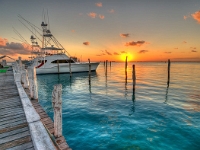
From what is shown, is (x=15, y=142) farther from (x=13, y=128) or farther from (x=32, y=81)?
(x=32, y=81)

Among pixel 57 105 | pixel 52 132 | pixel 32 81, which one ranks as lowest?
pixel 52 132

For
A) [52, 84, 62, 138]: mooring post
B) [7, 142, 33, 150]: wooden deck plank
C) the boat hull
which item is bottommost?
[7, 142, 33, 150]: wooden deck plank

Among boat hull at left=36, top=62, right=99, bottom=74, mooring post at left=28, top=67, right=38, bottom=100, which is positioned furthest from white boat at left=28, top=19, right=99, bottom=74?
mooring post at left=28, top=67, right=38, bottom=100

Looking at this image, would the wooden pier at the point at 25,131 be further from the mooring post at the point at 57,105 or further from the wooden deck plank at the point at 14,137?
the mooring post at the point at 57,105

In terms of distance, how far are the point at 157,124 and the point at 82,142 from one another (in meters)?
4.24

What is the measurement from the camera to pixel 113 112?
8.59 meters

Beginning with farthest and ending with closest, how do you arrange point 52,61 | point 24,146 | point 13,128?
1. point 52,61
2. point 13,128
3. point 24,146

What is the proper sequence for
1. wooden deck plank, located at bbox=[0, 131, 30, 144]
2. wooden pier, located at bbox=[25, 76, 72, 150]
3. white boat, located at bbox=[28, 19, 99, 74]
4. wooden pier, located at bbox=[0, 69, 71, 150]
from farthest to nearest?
white boat, located at bbox=[28, 19, 99, 74]
wooden pier, located at bbox=[25, 76, 72, 150]
wooden deck plank, located at bbox=[0, 131, 30, 144]
wooden pier, located at bbox=[0, 69, 71, 150]

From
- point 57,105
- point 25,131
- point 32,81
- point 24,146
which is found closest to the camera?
point 24,146

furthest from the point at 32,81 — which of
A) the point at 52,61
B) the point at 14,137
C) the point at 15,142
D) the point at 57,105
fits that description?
the point at 52,61

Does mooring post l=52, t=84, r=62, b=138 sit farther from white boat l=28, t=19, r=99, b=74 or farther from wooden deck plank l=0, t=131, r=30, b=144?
white boat l=28, t=19, r=99, b=74

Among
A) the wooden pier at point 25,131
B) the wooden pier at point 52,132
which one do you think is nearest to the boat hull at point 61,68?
the wooden pier at point 52,132

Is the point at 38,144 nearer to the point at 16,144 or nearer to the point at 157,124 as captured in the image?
the point at 16,144

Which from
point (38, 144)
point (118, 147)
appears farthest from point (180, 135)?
point (38, 144)
